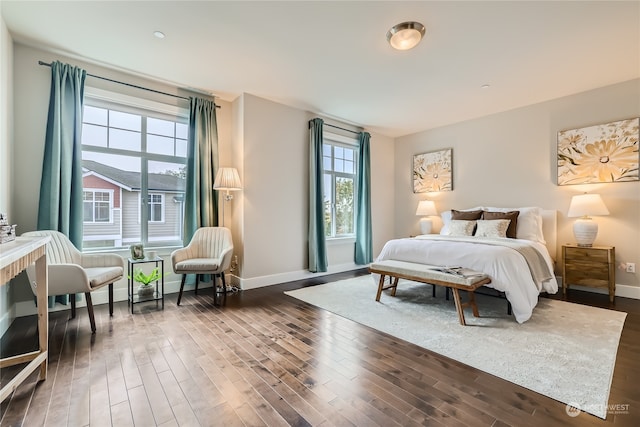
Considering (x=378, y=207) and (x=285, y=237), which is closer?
(x=285, y=237)

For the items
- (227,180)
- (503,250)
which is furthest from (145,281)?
(503,250)

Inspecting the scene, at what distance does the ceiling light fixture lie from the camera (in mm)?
2441

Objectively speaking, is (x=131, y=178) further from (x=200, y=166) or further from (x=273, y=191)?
(x=273, y=191)

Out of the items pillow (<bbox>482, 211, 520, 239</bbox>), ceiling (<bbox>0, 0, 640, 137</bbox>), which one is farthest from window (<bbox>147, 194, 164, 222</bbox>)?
pillow (<bbox>482, 211, 520, 239</bbox>)

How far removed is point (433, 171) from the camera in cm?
546

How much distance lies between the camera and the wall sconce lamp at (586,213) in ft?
11.5

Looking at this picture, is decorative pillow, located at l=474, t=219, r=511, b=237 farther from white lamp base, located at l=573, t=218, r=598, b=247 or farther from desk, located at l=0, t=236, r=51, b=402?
desk, located at l=0, t=236, r=51, b=402

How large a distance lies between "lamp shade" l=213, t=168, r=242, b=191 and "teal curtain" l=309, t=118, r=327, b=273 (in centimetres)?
128

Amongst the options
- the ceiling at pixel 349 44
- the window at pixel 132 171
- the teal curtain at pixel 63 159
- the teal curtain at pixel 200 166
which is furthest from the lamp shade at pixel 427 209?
the teal curtain at pixel 63 159

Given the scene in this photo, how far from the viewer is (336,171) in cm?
534

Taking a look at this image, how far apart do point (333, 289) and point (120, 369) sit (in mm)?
2537

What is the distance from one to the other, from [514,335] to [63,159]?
4.66 metres

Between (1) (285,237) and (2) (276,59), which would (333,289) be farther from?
(2) (276,59)

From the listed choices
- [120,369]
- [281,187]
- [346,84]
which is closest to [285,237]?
[281,187]
